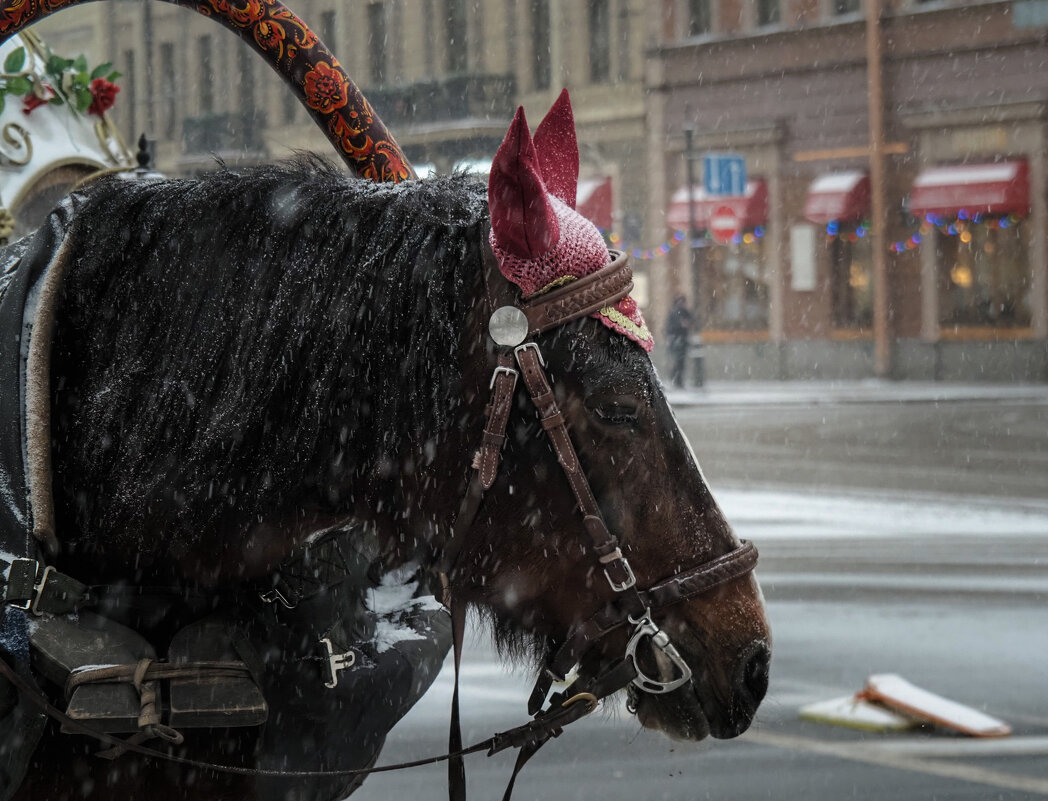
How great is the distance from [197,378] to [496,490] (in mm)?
494

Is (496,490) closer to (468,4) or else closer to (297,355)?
(297,355)

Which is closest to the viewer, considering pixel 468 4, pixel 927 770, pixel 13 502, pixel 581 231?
pixel 13 502

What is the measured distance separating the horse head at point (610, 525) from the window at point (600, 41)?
2698cm

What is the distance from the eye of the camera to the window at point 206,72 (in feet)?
105

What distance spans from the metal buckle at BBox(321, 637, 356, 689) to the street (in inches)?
19.6

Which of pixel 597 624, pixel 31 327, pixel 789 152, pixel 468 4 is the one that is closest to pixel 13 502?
pixel 31 327

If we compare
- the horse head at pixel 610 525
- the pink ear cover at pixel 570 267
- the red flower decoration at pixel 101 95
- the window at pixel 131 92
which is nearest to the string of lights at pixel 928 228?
the window at pixel 131 92

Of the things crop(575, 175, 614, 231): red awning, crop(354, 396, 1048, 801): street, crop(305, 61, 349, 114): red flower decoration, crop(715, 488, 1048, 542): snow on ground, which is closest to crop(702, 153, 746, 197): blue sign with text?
crop(575, 175, 614, 231): red awning

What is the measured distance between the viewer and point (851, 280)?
25.1 meters

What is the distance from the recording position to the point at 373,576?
2.54 m

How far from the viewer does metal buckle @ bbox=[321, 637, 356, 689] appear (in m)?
2.22

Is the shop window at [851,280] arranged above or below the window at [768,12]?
below

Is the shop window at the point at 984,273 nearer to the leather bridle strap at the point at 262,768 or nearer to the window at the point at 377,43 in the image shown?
the window at the point at 377,43

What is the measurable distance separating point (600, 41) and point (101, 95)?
24782 millimetres
